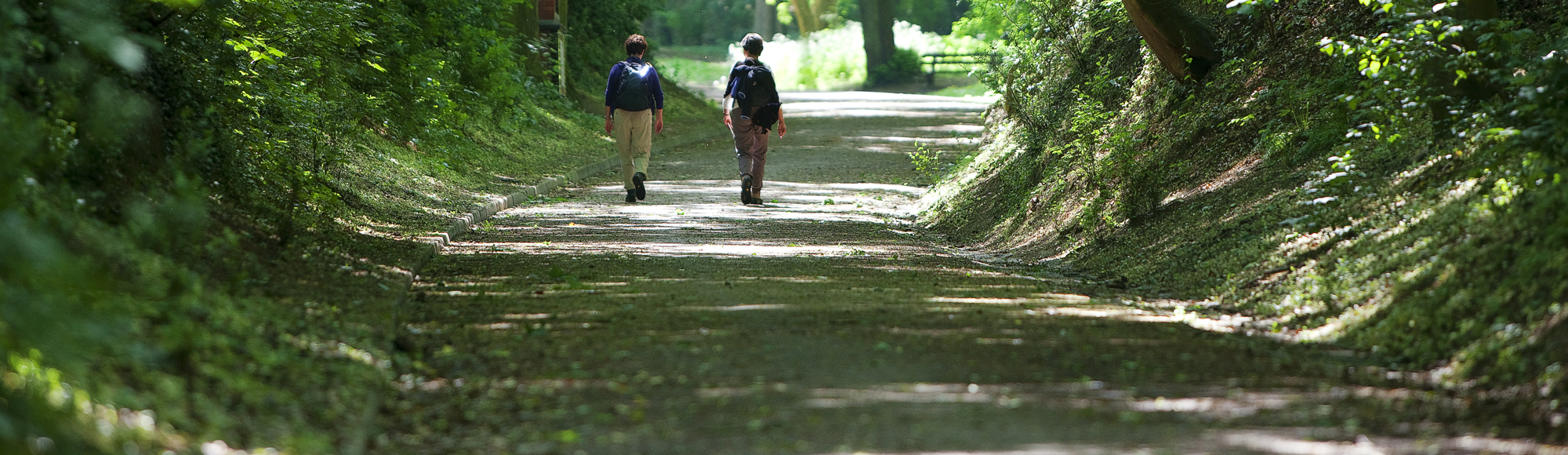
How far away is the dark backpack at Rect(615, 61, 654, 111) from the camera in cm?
1348

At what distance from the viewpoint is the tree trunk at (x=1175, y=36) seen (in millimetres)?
10391

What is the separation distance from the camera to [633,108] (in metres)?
13.6

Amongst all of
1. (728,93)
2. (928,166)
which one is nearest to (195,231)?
(728,93)

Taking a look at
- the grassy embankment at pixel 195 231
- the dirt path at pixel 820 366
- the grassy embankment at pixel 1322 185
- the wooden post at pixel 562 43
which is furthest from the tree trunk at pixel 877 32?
the dirt path at pixel 820 366

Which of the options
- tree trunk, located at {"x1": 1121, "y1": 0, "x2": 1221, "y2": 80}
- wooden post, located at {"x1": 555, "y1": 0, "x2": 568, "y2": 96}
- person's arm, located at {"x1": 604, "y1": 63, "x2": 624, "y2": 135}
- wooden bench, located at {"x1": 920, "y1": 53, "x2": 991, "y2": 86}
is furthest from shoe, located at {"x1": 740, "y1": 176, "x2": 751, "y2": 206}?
wooden bench, located at {"x1": 920, "y1": 53, "x2": 991, "y2": 86}

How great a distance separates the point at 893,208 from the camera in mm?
15297

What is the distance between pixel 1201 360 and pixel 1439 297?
1.18 m

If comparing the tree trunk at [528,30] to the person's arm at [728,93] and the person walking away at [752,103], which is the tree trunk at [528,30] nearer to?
the person walking away at [752,103]

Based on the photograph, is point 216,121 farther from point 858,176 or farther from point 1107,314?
point 858,176

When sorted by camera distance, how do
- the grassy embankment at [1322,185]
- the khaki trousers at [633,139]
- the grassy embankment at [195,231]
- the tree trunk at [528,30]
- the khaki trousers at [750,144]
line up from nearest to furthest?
the grassy embankment at [195,231]
the grassy embankment at [1322,185]
the khaki trousers at [750,144]
the khaki trousers at [633,139]
the tree trunk at [528,30]

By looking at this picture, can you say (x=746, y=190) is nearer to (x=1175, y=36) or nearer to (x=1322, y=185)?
(x=1175, y=36)

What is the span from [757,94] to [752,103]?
0.39 ft

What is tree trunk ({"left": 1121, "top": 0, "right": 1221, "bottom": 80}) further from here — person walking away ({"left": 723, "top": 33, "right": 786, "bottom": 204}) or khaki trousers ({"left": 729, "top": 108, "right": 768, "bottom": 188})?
khaki trousers ({"left": 729, "top": 108, "right": 768, "bottom": 188})

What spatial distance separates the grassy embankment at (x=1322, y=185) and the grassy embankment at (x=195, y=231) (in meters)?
4.59
